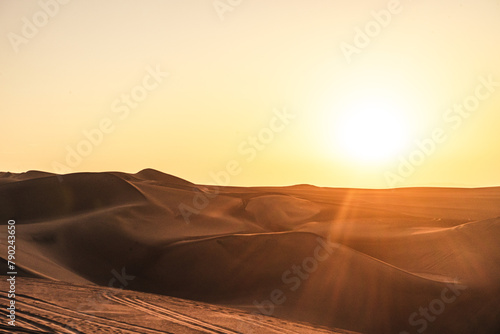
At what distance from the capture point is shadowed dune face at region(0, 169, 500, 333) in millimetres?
7914

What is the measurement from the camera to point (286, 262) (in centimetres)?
951

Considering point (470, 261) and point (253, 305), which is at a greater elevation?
point (470, 261)

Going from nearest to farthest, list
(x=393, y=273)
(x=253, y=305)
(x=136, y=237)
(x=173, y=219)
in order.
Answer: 1. (x=253, y=305)
2. (x=393, y=273)
3. (x=136, y=237)
4. (x=173, y=219)

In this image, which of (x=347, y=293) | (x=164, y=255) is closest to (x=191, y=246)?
(x=164, y=255)

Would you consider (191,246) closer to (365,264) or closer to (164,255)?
(164,255)

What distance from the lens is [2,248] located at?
870cm

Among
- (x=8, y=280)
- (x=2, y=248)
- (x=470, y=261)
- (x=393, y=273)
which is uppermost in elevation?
(x=470, y=261)

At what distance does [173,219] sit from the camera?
543 inches

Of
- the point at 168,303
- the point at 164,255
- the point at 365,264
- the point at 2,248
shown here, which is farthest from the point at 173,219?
the point at 168,303

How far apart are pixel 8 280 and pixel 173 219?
722cm

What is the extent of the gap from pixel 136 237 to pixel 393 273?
235 inches

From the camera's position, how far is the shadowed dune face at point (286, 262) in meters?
7.91

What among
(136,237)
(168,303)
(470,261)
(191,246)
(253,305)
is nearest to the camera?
(168,303)

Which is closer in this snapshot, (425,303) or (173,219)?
(425,303)
